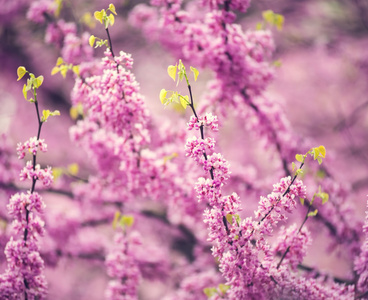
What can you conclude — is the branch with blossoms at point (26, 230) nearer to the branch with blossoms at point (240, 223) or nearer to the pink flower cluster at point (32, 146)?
the pink flower cluster at point (32, 146)

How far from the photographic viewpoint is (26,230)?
5.22 ft

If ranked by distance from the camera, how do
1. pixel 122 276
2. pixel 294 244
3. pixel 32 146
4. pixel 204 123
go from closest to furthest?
pixel 204 123
pixel 32 146
pixel 294 244
pixel 122 276

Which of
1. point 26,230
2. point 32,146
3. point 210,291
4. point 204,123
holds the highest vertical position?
point 32,146

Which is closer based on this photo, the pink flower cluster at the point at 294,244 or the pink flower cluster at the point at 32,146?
the pink flower cluster at the point at 32,146

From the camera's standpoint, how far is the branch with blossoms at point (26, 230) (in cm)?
154

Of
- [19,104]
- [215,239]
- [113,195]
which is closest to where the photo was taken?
[215,239]

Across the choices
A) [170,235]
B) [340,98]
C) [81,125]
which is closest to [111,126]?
[81,125]

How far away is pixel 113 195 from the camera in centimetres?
246

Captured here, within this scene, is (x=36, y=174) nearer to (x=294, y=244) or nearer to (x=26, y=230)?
(x=26, y=230)

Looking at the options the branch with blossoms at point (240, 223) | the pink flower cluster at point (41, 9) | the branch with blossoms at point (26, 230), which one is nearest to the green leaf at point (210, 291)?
the branch with blossoms at point (240, 223)

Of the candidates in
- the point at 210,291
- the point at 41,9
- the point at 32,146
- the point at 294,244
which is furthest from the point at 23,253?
the point at 41,9

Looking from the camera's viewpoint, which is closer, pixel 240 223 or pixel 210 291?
pixel 240 223

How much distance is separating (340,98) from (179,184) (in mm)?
3729

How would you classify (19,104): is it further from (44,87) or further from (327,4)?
(327,4)
